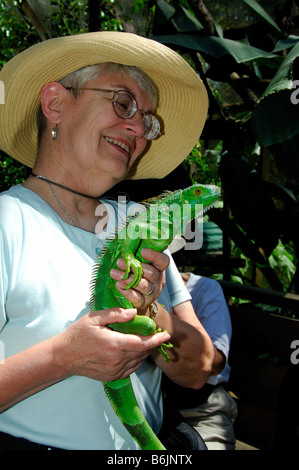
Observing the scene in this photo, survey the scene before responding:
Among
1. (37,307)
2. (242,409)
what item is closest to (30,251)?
(37,307)

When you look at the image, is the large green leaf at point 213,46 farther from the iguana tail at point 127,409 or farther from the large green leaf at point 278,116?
the iguana tail at point 127,409

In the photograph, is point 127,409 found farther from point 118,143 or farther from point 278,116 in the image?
point 278,116

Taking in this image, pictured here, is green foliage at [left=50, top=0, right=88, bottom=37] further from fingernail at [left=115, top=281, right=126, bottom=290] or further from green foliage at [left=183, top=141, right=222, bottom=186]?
fingernail at [left=115, top=281, right=126, bottom=290]

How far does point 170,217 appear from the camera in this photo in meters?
1.20

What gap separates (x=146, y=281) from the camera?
117 cm

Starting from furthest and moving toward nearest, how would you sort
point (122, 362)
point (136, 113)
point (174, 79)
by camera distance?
point (174, 79) < point (136, 113) < point (122, 362)

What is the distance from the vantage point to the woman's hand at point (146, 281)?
1142 mm

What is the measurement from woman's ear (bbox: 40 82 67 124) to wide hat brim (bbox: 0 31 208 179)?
0.12m

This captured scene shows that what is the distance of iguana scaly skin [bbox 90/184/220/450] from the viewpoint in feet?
3.81

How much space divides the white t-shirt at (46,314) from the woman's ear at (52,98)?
0.44m

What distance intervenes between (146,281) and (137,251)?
0.11 meters
